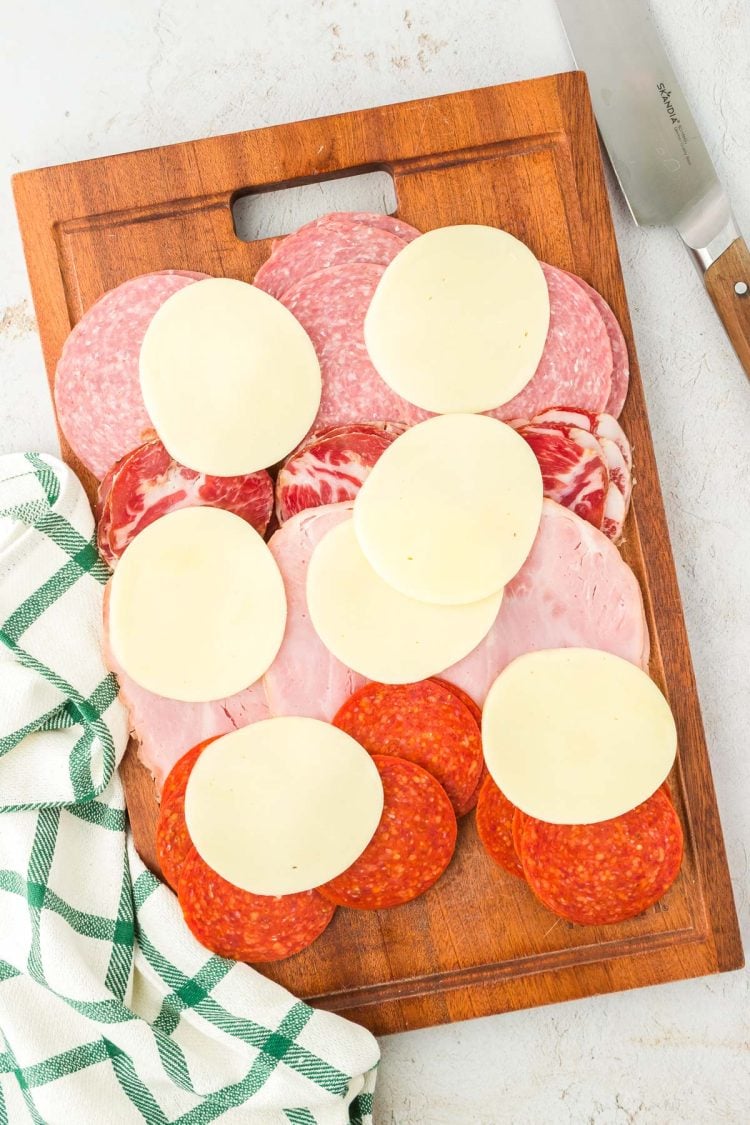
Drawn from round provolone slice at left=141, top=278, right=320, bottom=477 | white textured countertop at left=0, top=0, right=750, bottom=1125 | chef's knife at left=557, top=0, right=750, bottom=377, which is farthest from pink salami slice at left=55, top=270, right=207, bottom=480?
chef's knife at left=557, top=0, right=750, bottom=377

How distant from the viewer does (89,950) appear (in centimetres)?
111

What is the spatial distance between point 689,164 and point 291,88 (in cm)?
54

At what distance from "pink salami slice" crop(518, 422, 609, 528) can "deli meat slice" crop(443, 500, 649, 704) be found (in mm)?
25

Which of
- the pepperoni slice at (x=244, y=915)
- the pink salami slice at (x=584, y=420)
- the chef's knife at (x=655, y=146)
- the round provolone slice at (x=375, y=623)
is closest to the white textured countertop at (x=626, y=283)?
the chef's knife at (x=655, y=146)

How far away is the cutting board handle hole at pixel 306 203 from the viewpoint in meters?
1.23

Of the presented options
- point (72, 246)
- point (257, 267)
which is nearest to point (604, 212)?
point (257, 267)

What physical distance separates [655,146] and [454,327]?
0.38 m

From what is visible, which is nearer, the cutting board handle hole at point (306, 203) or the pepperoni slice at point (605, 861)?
the pepperoni slice at point (605, 861)

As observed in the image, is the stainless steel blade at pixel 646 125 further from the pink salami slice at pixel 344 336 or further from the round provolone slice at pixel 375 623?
the round provolone slice at pixel 375 623

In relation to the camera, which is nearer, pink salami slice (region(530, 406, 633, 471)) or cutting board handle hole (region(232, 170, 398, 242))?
pink salami slice (region(530, 406, 633, 471))

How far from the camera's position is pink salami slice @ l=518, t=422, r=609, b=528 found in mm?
1109

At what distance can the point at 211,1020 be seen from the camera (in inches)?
43.9

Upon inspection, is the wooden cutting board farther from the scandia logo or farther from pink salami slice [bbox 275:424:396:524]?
pink salami slice [bbox 275:424:396:524]

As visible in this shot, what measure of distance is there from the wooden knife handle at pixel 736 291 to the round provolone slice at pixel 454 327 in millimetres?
263
